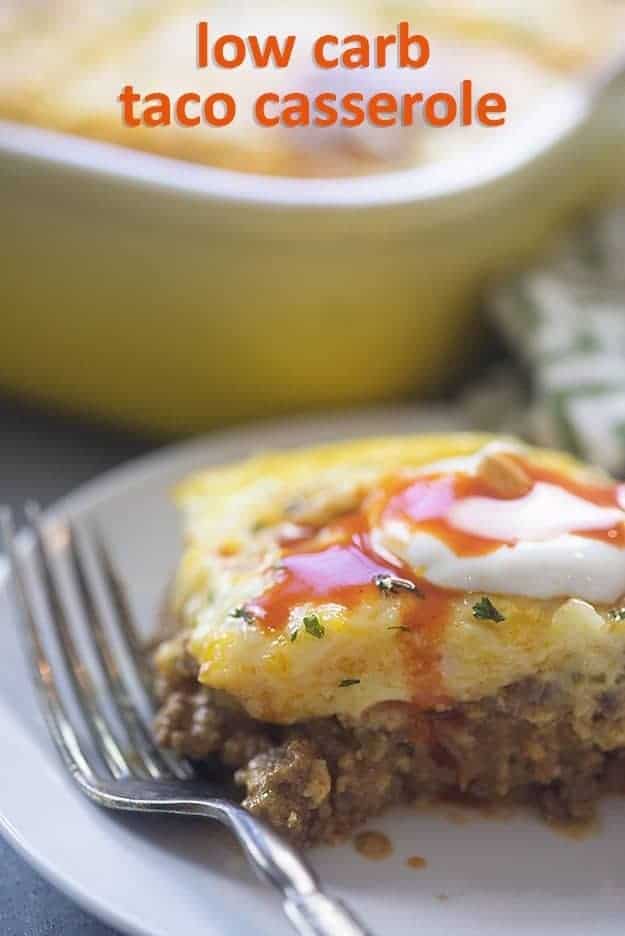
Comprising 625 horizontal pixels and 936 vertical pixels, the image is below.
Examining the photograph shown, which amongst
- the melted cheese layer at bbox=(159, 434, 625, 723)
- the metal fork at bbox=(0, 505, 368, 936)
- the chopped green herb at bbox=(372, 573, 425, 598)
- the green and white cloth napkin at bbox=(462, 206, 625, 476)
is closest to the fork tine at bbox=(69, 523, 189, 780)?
the metal fork at bbox=(0, 505, 368, 936)

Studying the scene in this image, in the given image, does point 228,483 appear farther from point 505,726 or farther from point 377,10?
point 377,10

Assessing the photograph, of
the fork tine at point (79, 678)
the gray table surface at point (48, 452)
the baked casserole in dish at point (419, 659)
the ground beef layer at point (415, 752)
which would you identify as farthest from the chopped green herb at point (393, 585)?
the gray table surface at point (48, 452)

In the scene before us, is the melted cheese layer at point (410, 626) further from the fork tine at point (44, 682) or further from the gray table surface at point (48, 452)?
the gray table surface at point (48, 452)

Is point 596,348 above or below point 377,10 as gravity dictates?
below

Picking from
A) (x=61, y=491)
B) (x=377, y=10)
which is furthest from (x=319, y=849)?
(x=377, y=10)

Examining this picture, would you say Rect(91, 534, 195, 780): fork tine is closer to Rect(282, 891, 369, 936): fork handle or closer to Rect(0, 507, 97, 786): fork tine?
Rect(0, 507, 97, 786): fork tine

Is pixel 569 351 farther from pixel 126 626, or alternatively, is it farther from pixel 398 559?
pixel 126 626
